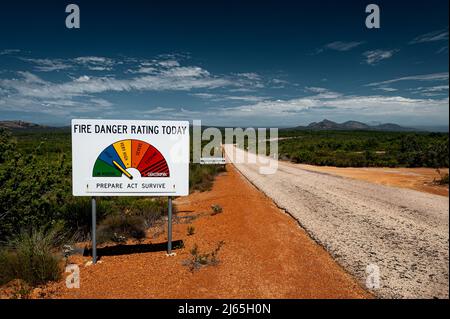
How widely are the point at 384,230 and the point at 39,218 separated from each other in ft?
24.9

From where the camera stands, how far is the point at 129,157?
218 inches

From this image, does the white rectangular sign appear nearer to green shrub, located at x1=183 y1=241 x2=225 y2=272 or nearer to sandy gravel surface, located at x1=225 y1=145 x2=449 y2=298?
green shrub, located at x1=183 y1=241 x2=225 y2=272

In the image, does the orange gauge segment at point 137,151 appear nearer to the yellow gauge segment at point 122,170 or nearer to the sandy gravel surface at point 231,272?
the yellow gauge segment at point 122,170

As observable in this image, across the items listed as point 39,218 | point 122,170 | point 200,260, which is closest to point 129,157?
point 122,170

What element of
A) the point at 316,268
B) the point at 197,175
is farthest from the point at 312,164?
the point at 316,268

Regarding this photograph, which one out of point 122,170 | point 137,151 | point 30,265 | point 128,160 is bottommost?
point 30,265

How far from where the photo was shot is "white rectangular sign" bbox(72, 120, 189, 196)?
17.7 ft

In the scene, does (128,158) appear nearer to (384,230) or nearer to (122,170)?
(122,170)

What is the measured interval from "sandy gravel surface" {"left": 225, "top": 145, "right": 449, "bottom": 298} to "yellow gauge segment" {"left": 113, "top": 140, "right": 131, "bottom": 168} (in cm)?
411
